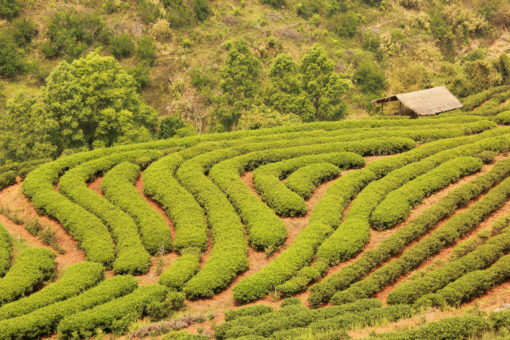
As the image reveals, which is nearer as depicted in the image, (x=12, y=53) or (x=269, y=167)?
(x=269, y=167)

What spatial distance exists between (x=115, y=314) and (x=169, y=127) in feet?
93.2

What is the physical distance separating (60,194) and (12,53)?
99.9 ft

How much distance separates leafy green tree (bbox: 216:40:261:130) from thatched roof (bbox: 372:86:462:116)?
44.5 ft

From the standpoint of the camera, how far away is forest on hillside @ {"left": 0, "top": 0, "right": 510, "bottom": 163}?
45.6 metres

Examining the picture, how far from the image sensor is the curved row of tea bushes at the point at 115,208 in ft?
87.5

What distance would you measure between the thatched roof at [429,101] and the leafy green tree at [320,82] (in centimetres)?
806

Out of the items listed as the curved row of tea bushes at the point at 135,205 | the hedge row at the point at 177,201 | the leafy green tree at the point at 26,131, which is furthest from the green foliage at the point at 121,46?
the curved row of tea bushes at the point at 135,205

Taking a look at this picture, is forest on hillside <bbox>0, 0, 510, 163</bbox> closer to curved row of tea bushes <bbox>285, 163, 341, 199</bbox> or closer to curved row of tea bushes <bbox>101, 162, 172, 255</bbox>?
curved row of tea bushes <bbox>101, 162, 172, 255</bbox>

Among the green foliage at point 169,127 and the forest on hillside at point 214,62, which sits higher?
the forest on hillside at point 214,62

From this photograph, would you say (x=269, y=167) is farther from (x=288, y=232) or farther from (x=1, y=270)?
(x=1, y=270)

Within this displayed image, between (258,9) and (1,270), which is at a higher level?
(258,9)

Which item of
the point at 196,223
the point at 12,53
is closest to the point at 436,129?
the point at 196,223

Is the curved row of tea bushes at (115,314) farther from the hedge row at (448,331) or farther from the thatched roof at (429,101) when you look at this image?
the thatched roof at (429,101)

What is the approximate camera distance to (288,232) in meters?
29.5
